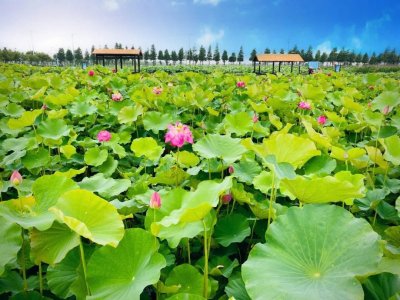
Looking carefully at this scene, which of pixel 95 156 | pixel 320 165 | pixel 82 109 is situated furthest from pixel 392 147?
pixel 82 109

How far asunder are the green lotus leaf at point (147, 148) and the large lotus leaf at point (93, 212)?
93 centimetres

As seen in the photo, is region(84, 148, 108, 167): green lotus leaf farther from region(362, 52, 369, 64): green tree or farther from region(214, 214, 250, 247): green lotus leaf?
region(362, 52, 369, 64): green tree

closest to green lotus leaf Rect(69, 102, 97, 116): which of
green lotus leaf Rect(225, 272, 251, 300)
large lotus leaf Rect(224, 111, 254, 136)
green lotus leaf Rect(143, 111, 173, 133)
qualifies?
green lotus leaf Rect(143, 111, 173, 133)

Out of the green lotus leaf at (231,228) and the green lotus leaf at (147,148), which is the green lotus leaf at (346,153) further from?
the green lotus leaf at (147,148)

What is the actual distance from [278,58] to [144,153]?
18.9 metres

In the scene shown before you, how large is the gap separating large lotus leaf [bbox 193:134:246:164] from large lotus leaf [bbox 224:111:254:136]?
25.4 inches

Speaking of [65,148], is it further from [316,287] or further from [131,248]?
[316,287]

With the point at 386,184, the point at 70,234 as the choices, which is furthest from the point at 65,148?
the point at 386,184

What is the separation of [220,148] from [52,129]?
127 cm

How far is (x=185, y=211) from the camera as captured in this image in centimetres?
72

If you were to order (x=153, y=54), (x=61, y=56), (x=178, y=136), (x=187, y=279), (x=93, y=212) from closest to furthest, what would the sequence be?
(x=93, y=212), (x=187, y=279), (x=178, y=136), (x=61, y=56), (x=153, y=54)

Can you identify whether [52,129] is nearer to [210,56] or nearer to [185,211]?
[185,211]

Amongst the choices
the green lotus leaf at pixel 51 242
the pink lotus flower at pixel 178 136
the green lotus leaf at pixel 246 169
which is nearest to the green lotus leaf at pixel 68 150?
the pink lotus flower at pixel 178 136

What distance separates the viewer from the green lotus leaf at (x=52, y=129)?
2.04m
